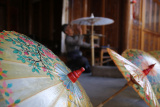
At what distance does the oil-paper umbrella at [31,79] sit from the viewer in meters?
0.51

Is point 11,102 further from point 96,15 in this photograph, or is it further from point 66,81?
point 96,15

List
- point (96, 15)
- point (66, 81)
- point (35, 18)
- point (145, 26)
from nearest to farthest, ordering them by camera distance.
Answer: point (66, 81)
point (96, 15)
point (145, 26)
point (35, 18)

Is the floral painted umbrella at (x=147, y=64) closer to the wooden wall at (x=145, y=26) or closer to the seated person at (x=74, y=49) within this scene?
the seated person at (x=74, y=49)

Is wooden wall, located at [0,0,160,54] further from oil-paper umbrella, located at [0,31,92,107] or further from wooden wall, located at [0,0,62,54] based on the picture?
oil-paper umbrella, located at [0,31,92,107]

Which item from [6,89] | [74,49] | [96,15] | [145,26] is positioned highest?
[96,15]

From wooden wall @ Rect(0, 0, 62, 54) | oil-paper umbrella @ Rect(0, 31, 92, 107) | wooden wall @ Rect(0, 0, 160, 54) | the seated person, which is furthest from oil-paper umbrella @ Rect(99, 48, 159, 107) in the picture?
wooden wall @ Rect(0, 0, 62, 54)

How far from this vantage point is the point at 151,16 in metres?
6.87

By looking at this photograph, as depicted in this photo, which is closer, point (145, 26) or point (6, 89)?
point (6, 89)

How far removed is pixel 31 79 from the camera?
1.86 ft

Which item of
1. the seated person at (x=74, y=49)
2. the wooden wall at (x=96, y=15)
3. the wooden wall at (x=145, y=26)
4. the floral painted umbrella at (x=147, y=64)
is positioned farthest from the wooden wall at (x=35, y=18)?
the floral painted umbrella at (x=147, y=64)

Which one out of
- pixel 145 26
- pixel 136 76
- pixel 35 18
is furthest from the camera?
pixel 35 18

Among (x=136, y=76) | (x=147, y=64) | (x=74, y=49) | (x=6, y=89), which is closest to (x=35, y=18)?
(x=74, y=49)

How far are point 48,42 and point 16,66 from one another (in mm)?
5868

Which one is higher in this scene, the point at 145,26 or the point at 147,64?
the point at 145,26
